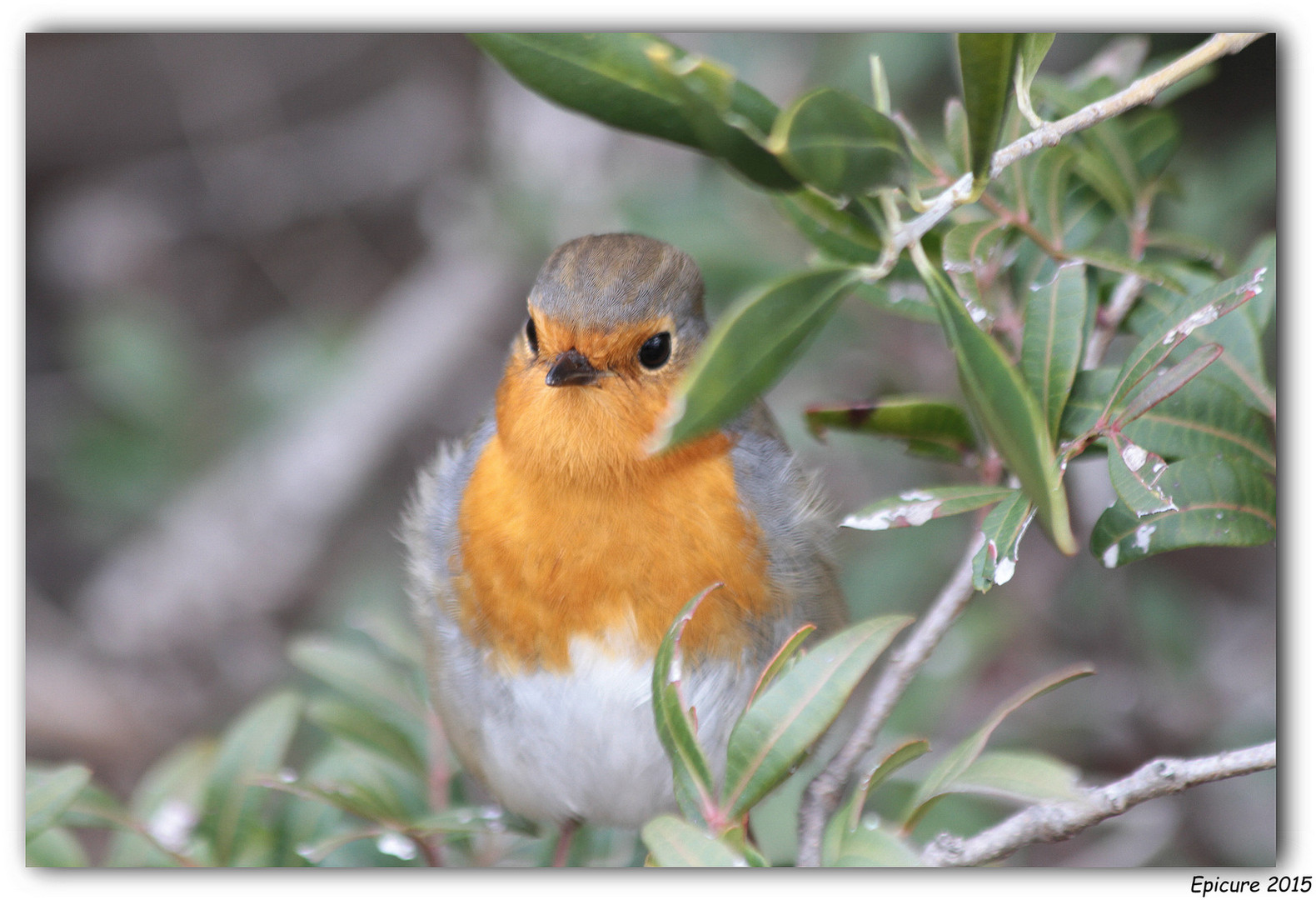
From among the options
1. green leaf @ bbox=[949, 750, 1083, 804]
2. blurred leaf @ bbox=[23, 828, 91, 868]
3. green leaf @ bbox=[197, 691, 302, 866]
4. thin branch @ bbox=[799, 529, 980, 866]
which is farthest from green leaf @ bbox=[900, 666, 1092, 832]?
blurred leaf @ bbox=[23, 828, 91, 868]

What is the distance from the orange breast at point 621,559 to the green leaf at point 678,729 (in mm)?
186

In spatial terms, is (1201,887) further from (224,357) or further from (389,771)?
(224,357)

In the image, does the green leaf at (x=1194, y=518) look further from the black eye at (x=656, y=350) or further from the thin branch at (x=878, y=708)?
the black eye at (x=656, y=350)

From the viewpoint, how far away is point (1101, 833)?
213cm

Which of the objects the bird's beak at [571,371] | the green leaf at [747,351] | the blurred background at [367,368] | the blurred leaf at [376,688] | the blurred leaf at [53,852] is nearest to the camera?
the green leaf at [747,351]

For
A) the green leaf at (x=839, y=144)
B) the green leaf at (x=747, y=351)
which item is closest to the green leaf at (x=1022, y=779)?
the green leaf at (x=747, y=351)

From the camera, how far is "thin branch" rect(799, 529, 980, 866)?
4.43ft

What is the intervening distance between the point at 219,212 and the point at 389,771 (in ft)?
8.19

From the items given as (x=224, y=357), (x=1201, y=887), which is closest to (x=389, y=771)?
(x=1201, y=887)

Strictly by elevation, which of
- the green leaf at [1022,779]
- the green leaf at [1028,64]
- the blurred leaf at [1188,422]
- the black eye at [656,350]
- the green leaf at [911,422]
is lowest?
the green leaf at [1022,779]

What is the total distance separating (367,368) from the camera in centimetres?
328

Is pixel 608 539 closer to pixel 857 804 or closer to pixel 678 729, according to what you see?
pixel 678 729

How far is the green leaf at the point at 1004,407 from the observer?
0.98 metres

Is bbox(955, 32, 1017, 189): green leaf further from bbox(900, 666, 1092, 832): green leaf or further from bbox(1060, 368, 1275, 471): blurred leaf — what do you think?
bbox(900, 666, 1092, 832): green leaf
